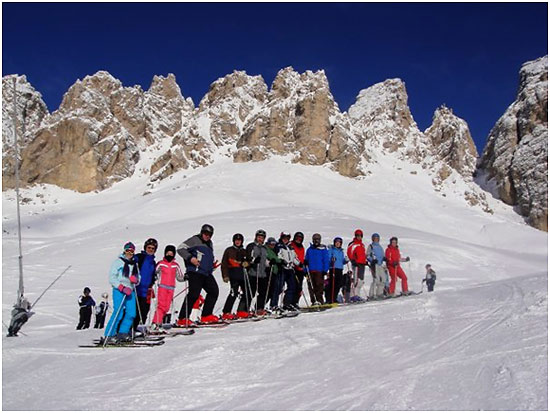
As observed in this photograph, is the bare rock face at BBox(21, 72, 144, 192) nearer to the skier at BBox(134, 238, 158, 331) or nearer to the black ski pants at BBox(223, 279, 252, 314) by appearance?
the black ski pants at BBox(223, 279, 252, 314)

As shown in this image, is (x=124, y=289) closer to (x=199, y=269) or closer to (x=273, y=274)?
(x=199, y=269)

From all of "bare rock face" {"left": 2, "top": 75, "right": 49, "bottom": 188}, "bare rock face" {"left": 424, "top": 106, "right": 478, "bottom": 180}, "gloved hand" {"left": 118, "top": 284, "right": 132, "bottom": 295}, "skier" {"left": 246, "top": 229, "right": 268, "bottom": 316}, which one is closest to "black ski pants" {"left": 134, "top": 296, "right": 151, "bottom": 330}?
"gloved hand" {"left": 118, "top": 284, "right": 132, "bottom": 295}

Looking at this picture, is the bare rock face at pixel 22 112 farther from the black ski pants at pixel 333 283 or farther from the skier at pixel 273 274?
the skier at pixel 273 274

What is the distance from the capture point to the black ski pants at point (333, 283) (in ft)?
40.0

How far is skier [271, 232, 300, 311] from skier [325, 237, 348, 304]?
1195mm

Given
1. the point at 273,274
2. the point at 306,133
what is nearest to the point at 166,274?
the point at 273,274

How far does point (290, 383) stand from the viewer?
5.21 m

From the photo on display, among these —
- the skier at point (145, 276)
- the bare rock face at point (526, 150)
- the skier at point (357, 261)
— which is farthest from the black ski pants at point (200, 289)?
the bare rock face at point (526, 150)

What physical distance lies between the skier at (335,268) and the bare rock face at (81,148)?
89.3m

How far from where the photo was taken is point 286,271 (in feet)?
37.1

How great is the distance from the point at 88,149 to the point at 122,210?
4775 centimetres

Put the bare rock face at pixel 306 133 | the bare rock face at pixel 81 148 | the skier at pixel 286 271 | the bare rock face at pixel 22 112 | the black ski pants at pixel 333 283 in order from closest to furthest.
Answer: the skier at pixel 286 271 < the black ski pants at pixel 333 283 < the bare rock face at pixel 306 133 < the bare rock face at pixel 81 148 < the bare rock face at pixel 22 112

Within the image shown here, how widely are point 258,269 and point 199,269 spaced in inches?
61.7

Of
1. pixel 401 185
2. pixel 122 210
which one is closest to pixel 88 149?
pixel 122 210
